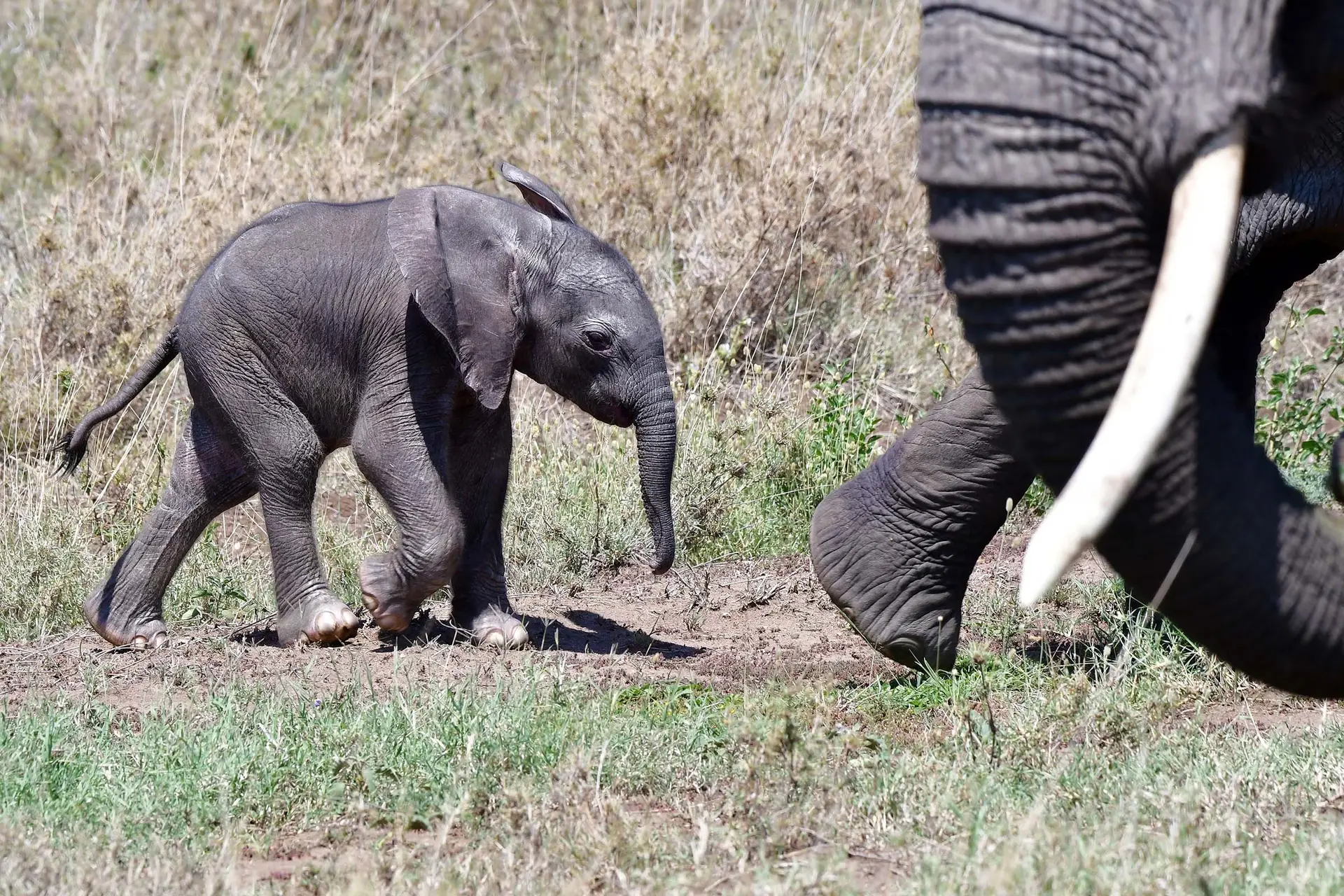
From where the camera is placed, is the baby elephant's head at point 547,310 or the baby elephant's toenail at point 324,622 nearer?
the baby elephant's head at point 547,310

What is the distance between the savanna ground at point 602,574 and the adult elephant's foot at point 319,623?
12cm

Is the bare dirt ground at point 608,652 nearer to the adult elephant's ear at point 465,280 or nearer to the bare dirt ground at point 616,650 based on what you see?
the bare dirt ground at point 616,650

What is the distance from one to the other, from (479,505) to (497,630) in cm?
50

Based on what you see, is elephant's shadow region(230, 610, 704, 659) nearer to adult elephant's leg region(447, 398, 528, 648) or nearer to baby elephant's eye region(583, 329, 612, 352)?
adult elephant's leg region(447, 398, 528, 648)

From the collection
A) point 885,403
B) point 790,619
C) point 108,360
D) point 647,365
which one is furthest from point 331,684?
point 885,403

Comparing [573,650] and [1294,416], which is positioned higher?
[1294,416]

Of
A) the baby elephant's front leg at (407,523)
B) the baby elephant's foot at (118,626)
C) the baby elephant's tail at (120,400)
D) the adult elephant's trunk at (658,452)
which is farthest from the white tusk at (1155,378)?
the baby elephant's tail at (120,400)

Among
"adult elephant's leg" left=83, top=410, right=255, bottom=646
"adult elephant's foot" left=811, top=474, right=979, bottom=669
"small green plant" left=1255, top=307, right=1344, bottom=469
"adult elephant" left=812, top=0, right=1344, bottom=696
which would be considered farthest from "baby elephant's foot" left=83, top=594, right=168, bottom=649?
"small green plant" left=1255, top=307, right=1344, bottom=469

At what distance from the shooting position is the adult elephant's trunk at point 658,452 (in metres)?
6.02

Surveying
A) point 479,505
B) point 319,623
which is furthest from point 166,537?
point 479,505

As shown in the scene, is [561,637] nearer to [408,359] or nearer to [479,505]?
[479,505]

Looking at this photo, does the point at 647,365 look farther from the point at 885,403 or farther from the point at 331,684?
the point at 885,403

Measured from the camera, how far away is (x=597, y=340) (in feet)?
19.9

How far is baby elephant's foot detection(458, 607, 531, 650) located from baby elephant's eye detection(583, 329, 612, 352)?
1.05 meters
